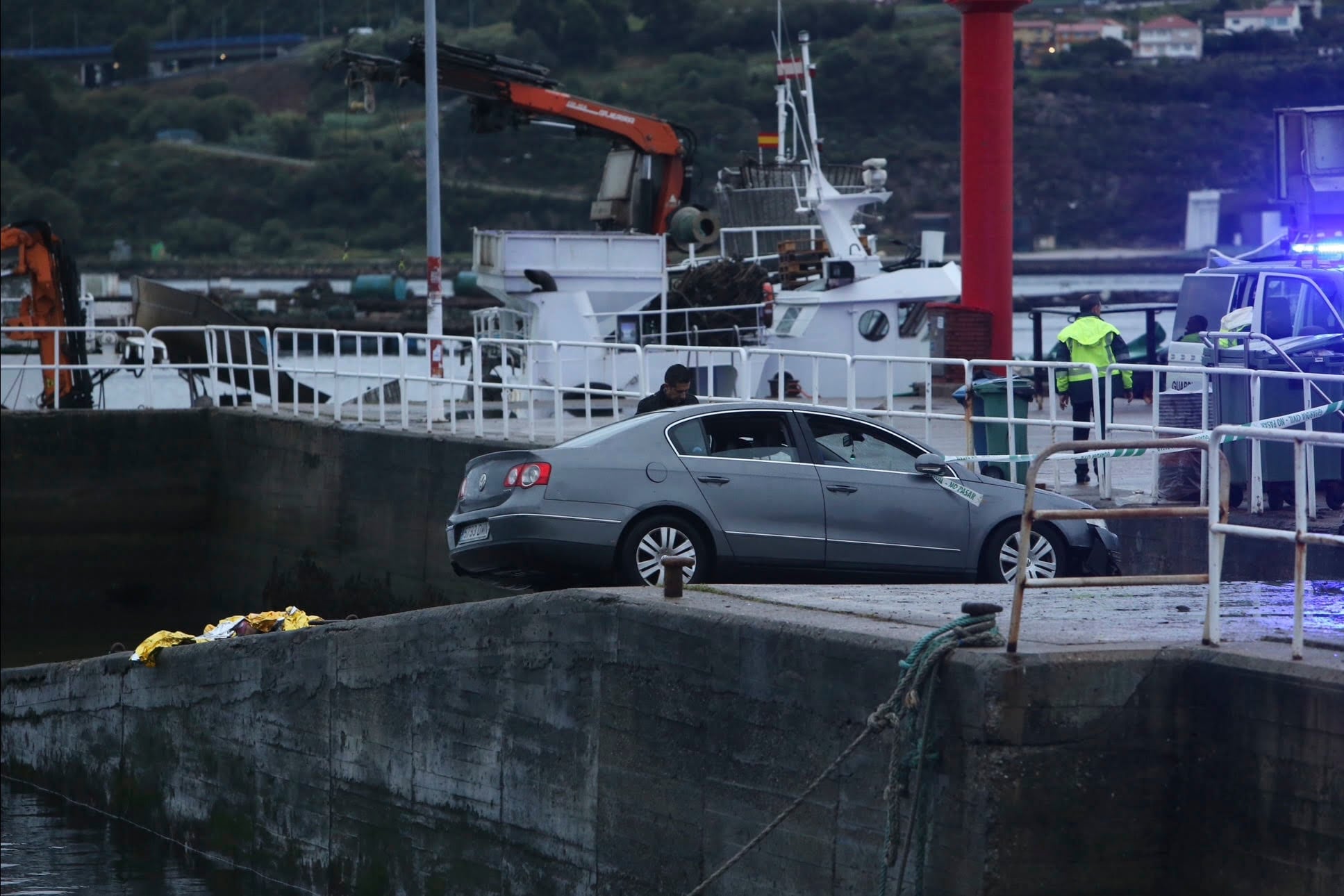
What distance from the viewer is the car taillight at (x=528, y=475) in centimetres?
1138

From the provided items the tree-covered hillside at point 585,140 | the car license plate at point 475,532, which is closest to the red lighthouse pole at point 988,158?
the car license plate at point 475,532

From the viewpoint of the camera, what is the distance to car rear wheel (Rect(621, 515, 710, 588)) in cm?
1141

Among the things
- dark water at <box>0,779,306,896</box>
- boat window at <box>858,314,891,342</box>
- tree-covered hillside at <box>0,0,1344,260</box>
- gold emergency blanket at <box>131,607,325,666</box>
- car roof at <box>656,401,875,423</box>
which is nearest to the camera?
car roof at <box>656,401,875,423</box>

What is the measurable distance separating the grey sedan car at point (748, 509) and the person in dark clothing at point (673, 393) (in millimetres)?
1349

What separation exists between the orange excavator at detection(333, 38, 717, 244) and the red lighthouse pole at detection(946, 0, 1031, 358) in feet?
16.0

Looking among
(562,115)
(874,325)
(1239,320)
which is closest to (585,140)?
(562,115)

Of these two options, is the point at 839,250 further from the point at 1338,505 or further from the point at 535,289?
the point at 1338,505

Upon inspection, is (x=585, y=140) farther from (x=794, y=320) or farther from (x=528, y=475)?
(x=528, y=475)

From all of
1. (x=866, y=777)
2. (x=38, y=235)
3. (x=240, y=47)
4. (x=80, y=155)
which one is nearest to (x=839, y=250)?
(x=38, y=235)

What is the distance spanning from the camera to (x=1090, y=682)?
7.66 meters

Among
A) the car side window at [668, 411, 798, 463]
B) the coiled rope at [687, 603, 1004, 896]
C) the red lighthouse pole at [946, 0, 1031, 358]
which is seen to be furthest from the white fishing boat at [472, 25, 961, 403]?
the coiled rope at [687, 603, 1004, 896]

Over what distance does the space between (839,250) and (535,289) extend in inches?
211

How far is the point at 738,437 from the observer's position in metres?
11.9

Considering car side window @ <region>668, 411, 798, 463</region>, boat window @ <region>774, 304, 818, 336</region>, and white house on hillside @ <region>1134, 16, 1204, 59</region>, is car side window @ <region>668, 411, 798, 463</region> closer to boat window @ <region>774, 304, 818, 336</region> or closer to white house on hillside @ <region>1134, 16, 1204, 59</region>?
boat window @ <region>774, 304, 818, 336</region>
